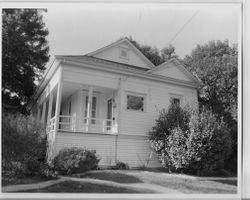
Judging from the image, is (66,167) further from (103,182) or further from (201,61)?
(201,61)

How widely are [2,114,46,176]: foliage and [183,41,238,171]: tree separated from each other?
6.22 m

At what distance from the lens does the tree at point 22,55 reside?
1028cm

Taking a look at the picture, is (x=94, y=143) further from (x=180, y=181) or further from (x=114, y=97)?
(x=180, y=181)

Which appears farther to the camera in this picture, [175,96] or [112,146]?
[175,96]

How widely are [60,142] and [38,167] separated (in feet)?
4.26

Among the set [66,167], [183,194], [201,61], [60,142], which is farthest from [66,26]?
[201,61]

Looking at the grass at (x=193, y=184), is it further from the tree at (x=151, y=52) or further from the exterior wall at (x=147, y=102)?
the tree at (x=151, y=52)

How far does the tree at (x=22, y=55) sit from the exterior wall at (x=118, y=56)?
2432 mm

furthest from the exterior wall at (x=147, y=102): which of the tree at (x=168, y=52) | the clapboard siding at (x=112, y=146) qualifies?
the tree at (x=168, y=52)

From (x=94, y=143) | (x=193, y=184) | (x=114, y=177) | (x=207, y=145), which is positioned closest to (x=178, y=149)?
(x=207, y=145)

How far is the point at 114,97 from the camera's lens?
458 inches

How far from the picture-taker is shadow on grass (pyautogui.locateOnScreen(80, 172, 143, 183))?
8217 millimetres

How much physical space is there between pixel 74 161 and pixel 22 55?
5.96m

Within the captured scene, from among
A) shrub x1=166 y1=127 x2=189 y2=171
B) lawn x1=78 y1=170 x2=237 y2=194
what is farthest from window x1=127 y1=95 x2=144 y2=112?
lawn x1=78 y1=170 x2=237 y2=194
